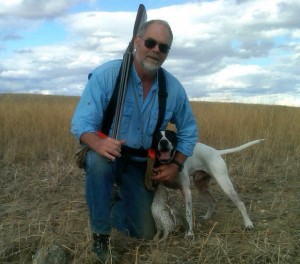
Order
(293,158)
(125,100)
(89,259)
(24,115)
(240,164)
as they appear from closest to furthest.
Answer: (89,259)
(125,100)
(240,164)
(293,158)
(24,115)

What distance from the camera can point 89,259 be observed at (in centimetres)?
294

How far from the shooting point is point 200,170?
168 inches

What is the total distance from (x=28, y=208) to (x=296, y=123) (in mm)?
6160

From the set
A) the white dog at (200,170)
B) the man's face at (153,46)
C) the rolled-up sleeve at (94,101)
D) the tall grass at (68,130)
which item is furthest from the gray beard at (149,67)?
the tall grass at (68,130)

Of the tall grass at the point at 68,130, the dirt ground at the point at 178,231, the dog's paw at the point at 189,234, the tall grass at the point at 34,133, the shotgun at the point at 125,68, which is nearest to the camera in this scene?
the dirt ground at the point at 178,231

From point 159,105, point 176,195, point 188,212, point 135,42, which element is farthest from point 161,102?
point 176,195

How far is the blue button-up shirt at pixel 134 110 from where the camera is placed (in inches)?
123

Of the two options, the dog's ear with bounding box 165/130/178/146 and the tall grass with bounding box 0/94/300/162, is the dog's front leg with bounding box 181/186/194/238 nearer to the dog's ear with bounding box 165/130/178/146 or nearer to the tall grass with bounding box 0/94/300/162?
the dog's ear with bounding box 165/130/178/146

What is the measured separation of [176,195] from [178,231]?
4.49ft

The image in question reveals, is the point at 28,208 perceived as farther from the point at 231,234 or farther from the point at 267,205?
the point at 267,205

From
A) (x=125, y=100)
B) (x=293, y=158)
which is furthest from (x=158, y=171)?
(x=293, y=158)

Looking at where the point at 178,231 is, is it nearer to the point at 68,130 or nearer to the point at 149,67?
the point at 149,67

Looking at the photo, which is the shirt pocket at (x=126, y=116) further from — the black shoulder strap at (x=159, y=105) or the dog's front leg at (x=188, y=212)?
the dog's front leg at (x=188, y=212)

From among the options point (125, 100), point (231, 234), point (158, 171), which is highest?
point (125, 100)
